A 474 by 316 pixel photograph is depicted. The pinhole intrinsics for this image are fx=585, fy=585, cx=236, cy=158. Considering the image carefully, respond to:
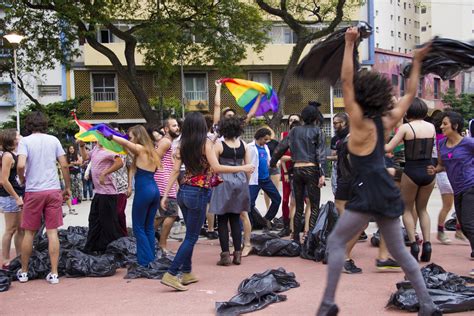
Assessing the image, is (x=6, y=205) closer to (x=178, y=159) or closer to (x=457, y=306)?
(x=178, y=159)

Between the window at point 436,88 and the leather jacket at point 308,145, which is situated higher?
the window at point 436,88

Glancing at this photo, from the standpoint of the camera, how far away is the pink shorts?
6503mm

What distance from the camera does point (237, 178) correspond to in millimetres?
7418

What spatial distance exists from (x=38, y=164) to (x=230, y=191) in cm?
229

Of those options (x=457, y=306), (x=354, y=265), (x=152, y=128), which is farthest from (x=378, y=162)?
(x=152, y=128)

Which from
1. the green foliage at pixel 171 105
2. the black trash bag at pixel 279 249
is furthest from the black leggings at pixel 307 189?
the green foliage at pixel 171 105

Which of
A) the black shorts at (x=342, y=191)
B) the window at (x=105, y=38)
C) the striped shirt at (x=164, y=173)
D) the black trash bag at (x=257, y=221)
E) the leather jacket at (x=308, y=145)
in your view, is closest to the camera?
the black shorts at (x=342, y=191)

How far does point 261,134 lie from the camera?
1003cm

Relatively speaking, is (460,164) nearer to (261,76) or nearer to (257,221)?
(257,221)

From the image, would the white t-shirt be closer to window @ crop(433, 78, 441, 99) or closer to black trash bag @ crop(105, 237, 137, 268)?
black trash bag @ crop(105, 237, 137, 268)

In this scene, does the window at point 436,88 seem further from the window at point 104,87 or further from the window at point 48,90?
the window at point 48,90

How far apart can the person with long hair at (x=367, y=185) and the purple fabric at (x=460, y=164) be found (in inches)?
101

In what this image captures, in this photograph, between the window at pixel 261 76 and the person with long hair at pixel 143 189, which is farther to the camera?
the window at pixel 261 76

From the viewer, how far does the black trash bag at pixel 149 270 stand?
6.68m
